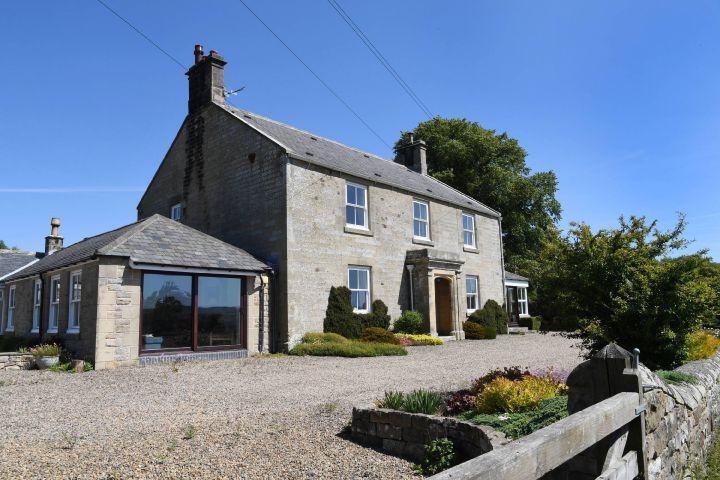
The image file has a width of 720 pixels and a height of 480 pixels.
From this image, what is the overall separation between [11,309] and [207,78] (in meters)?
12.4

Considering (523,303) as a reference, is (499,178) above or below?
above

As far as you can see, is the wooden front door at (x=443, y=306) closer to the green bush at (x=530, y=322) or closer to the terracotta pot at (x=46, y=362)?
the green bush at (x=530, y=322)

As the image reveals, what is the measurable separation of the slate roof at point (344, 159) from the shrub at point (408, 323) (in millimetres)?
5512

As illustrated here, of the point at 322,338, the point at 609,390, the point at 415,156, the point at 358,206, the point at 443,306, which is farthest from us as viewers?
the point at 415,156

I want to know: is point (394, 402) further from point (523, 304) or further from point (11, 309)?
point (523, 304)

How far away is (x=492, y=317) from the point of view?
82.9ft

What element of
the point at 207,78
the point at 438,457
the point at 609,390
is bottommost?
the point at 438,457

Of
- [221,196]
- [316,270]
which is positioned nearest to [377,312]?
[316,270]

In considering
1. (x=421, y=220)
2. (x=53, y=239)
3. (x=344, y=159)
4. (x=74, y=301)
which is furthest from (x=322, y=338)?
(x=53, y=239)

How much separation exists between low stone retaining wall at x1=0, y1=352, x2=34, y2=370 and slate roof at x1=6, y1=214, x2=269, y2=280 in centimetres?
276

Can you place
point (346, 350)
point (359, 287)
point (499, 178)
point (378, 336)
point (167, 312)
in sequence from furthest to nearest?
point (499, 178) < point (359, 287) < point (378, 336) < point (346, 350) < point (167, 312)

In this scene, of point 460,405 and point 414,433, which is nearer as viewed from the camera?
point 414,433

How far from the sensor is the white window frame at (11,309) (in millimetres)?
20000

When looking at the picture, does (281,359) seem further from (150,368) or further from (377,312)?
(377,312)
